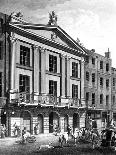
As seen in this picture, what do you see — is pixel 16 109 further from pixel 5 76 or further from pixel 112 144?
pixel 112 144

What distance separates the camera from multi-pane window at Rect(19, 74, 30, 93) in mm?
26494

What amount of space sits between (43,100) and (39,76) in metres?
2.36

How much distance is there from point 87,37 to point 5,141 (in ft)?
32.0

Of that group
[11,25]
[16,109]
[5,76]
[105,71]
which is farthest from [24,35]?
[105,71]

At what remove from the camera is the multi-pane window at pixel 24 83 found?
1043 inches

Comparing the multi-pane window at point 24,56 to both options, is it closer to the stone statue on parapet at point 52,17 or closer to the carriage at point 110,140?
the stone statue on parapet at point 52,17

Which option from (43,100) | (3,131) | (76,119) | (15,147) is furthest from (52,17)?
(76,119)

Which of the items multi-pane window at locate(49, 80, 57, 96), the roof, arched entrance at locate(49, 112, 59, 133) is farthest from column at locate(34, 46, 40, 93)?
arched entrance at locate(49, 112, 59, 133)

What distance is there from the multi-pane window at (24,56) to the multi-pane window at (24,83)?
3.63 ft

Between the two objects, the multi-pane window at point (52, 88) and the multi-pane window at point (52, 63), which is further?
the multi-pane window at point (52, 63)

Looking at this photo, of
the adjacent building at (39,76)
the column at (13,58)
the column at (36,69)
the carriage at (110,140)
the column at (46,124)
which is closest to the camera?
the carriage at (110,140)

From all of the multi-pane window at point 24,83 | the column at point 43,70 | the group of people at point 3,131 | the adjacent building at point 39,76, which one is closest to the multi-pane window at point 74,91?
the adjacent building at point 39,76

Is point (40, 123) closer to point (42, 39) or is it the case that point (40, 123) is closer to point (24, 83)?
point (24, 83)

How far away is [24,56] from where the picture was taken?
27.1 metres
